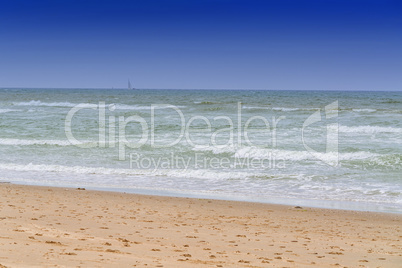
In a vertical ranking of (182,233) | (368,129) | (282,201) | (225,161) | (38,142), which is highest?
(368,129)

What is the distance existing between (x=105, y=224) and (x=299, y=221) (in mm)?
3403

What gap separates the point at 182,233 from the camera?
21.1 ft

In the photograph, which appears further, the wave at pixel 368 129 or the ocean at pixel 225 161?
the wave at pixel 368 129

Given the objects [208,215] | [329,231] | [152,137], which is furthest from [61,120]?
[329,231]

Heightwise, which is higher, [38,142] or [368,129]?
[368,129]

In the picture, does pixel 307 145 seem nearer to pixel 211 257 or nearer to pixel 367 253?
pixel 367 253

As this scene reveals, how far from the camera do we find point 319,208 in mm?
9000

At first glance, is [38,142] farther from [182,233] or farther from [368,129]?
[368,129]

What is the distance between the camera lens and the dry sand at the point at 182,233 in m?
4.83

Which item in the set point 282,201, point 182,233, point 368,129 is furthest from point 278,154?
point 182,233

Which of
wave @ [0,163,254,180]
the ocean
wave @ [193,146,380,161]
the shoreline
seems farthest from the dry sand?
wave @ [193,146,380,161]

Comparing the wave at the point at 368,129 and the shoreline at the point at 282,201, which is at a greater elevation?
the wave at the point at 368,129

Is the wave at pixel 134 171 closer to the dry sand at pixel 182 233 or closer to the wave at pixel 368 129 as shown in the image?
the dry sand at pixel 182 233

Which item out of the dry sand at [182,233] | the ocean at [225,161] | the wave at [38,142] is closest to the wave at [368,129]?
the ocean at [225,161]
